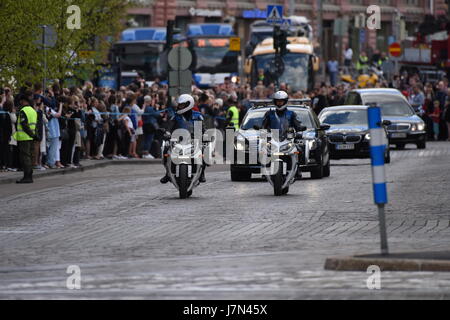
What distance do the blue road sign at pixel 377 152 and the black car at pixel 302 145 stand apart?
45.3 ft

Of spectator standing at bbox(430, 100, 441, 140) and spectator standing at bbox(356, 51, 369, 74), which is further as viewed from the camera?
spectator standing at bbox(356, 51, 369, 74)

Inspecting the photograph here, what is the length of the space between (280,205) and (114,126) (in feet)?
53.6

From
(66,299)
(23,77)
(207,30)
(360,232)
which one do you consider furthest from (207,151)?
(207,30)

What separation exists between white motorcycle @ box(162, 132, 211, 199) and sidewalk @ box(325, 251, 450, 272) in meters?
10.5

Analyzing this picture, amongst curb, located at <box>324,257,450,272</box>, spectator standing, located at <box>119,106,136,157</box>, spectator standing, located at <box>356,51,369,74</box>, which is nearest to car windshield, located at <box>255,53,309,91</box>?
spectator standing, located at <box>356,51,369,74</box>

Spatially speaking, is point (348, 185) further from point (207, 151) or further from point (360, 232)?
point (360, 232)

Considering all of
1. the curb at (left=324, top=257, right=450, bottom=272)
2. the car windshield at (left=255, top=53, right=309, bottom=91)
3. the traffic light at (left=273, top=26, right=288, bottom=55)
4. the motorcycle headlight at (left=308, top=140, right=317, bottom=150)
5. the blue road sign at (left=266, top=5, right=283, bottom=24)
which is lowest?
the curb at (left=324, top=257, right=450, bottom=272)

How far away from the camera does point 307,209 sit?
66.8 feet

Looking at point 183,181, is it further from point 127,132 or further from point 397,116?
point 397,116

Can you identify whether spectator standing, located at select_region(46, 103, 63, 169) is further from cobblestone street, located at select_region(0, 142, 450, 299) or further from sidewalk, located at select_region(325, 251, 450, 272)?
sidewalk, located at select_region(325, 251, 450, 272)

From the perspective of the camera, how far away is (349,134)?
36344 millimetres

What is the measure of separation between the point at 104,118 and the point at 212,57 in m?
30.9

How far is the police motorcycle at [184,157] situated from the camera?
2330 centimetres

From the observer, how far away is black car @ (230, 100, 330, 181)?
28.0 m
